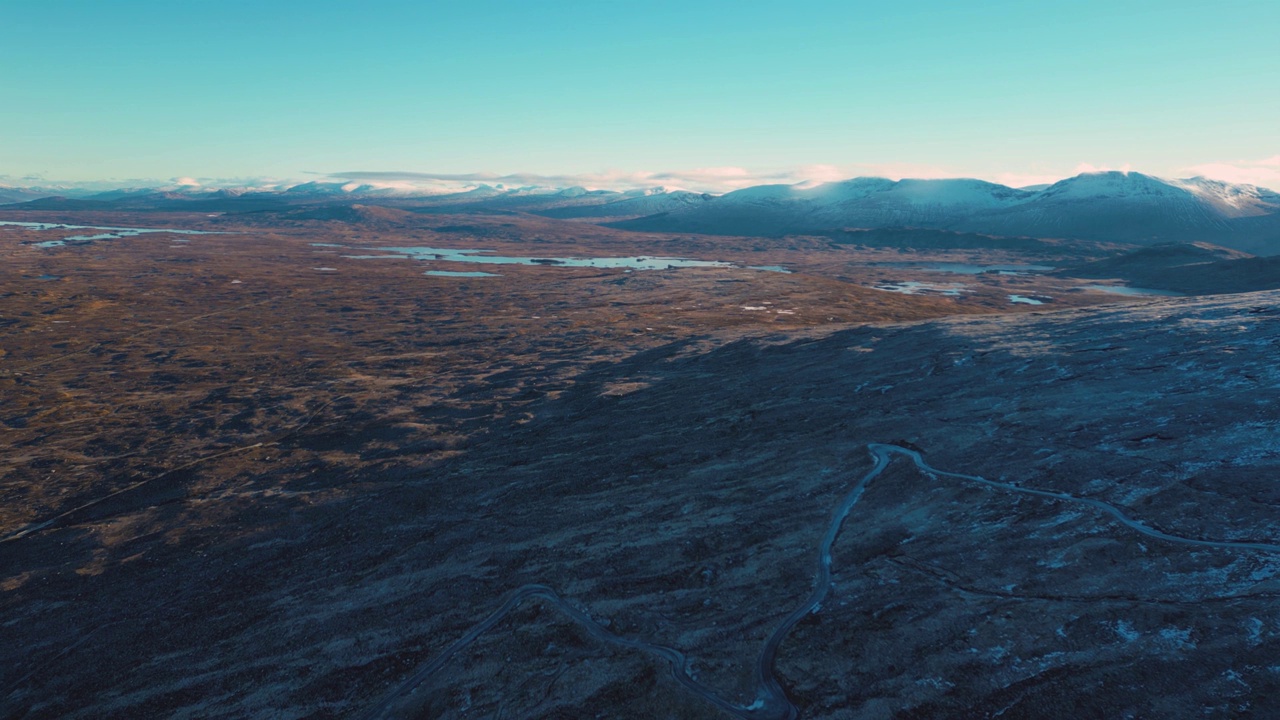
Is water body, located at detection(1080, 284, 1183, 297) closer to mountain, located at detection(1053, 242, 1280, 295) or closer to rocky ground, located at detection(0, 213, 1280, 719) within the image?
mountain, located at detection(1053, 242, 1280, 295)

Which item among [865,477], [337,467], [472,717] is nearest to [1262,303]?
[865,477]

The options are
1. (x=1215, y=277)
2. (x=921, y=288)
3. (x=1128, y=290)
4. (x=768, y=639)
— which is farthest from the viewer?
(x=921, y=288)

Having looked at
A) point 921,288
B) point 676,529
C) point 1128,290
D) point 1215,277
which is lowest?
point 676,529

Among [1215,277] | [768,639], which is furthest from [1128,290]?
[768,639]

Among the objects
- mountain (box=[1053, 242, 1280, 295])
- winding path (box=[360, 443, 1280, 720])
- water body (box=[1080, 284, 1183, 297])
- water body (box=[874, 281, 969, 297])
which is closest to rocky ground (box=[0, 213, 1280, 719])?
winding path (box=[360, 443, 1280, 720])

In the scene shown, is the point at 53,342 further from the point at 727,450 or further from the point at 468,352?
the point at 727,450

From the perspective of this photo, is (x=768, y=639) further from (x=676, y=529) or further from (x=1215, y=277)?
(x=1215, y=277)
